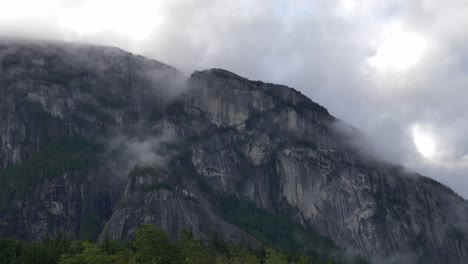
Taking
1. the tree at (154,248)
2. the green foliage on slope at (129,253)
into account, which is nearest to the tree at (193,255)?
the green foliage on slope at (129,253)

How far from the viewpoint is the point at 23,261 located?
5172 inches

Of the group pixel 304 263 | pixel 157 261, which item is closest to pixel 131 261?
pixel 157 261

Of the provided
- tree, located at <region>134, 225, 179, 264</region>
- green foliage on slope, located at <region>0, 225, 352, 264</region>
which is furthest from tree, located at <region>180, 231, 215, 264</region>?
tree, located at <region>134, 225, 179, 264</region>

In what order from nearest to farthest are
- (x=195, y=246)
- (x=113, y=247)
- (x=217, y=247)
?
(x=195, y=246), (x=113, y=247), (x=217, y=247)

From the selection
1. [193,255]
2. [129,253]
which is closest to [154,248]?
[129,253]

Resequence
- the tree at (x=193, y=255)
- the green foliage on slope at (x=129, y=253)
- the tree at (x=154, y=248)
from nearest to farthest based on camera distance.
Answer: the tree at (x=154, y=248) < the green foliage on slope at (x=129, y=253) < the tree at (x=193, y=255)

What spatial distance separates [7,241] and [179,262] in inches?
2068

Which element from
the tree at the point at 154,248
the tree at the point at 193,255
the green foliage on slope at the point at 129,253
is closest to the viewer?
the tree at the point at 154,248

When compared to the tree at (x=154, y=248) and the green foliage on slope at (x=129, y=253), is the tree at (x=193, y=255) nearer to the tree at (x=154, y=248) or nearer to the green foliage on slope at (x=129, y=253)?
the green foliage on slope at (x=129, y=253)

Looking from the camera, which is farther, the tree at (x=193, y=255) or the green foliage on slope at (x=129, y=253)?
the tree at (x=193, y=255)

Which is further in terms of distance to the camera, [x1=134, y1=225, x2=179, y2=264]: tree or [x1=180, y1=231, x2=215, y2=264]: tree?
[x1=180, y1=231, x2=215, y2=264]: tree

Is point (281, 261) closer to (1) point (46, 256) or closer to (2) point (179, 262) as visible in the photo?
(2) point (179, 262)

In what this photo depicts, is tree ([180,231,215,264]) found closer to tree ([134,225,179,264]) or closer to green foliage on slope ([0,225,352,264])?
green foliage on slope ([0,225,352,264])

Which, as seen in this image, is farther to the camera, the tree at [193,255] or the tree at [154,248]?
the tree at [193,255]
